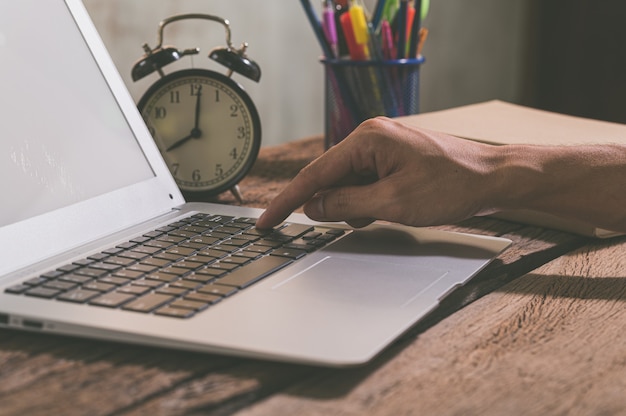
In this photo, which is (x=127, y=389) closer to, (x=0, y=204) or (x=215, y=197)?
(x=0, y=204)

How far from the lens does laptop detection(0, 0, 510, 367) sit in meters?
Result: 0.59

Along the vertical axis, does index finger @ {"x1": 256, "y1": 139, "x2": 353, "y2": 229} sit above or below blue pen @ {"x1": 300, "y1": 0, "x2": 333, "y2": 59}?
below

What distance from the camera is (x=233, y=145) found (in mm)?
1100

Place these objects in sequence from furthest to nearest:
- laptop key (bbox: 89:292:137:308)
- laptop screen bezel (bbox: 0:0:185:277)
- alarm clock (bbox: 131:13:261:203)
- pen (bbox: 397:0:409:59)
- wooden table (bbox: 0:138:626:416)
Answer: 1. pen (bbox: 397:0:409:59)
2. alarm clock (bbox: 131:13:261:203)
3. laptop screen bezel (bbox: 0:0:185:277)
4. laptop key (bbox: 89:292:137:308)
5. wooden table (bbox: 0:138:626:416)

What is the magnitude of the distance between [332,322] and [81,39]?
53 centimetres

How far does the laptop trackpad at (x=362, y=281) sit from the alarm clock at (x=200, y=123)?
36 cm

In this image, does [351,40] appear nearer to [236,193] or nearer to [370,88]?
[370,88]

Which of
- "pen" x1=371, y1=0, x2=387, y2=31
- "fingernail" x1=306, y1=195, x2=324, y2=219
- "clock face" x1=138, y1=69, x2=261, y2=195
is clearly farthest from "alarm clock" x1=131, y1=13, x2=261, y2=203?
"pen" x1=371, y1=0, x2=387, y2=31

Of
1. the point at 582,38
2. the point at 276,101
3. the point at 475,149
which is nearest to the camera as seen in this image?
the point at 475,149

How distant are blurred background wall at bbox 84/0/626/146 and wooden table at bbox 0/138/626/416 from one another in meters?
0.79

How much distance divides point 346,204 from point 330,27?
0.58 m

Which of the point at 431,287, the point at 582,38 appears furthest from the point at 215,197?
the point at 582,38

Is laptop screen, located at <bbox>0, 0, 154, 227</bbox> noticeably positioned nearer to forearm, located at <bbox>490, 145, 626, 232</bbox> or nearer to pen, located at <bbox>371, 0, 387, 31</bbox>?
forearm, located at <bbox>490, 145, 626, 232</bbox>

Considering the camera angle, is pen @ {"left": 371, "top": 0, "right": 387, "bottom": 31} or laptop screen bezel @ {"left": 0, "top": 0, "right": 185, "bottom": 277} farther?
pen @ {"left": 371, "top": 0, "right": 387, "bottom": 31}
